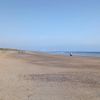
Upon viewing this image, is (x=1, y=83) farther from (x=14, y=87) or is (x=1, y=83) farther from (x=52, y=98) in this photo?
(x=52, y=98)

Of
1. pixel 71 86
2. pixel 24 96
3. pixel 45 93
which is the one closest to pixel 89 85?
pixel 71 86

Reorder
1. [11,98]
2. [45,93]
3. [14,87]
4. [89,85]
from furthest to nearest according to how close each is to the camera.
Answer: [89,85]
[14,87]
[45,93]
[11,98]

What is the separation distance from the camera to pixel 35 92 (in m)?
10.4

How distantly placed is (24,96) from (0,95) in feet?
3.06

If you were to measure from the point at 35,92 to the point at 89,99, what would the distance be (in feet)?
7.70

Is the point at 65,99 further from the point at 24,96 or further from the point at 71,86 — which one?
the point at 71,86

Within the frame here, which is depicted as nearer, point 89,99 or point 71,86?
point 89,99

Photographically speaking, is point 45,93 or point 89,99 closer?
point 89,99

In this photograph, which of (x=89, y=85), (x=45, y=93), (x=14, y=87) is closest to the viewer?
(x=45, y=93)

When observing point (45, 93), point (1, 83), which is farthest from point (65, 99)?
point (1, 83)

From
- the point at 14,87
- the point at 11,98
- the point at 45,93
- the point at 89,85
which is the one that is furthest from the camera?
the point at 89,85

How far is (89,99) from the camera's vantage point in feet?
30.5

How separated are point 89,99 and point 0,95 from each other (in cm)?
341

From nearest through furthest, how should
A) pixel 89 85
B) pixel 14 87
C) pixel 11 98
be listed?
A: pixel 11 98
pixel 14 87
pixel 89 85
